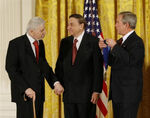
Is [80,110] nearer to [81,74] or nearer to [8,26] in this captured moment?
[81,74]

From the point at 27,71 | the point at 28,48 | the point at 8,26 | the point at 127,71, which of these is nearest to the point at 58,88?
the point at 27,71

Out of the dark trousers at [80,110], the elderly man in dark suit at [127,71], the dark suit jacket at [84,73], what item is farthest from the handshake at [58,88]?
the elderly man in dark suit at [127,71]

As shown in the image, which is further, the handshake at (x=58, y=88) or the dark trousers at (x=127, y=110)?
the handshake at (x=58, y=88)

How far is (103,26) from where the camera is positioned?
17.8ft

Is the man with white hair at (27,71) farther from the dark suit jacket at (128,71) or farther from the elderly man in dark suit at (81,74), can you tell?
the dark suit jacket at (128,71)

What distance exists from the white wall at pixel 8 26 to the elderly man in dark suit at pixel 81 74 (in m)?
1.69

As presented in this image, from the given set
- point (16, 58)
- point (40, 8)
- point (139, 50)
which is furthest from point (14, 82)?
point (40, 8)

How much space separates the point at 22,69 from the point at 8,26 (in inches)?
76.1

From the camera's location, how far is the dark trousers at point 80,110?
3.75 m

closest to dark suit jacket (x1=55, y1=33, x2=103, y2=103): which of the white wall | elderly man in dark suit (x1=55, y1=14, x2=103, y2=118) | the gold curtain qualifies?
elderly man in dark suit (x1=55, y1=14, x2=103, y2=118)

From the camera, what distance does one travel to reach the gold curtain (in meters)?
5.32

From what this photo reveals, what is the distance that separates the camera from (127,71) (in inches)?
143

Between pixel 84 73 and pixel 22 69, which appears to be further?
pixel 84 73

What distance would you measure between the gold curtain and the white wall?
308 mm
